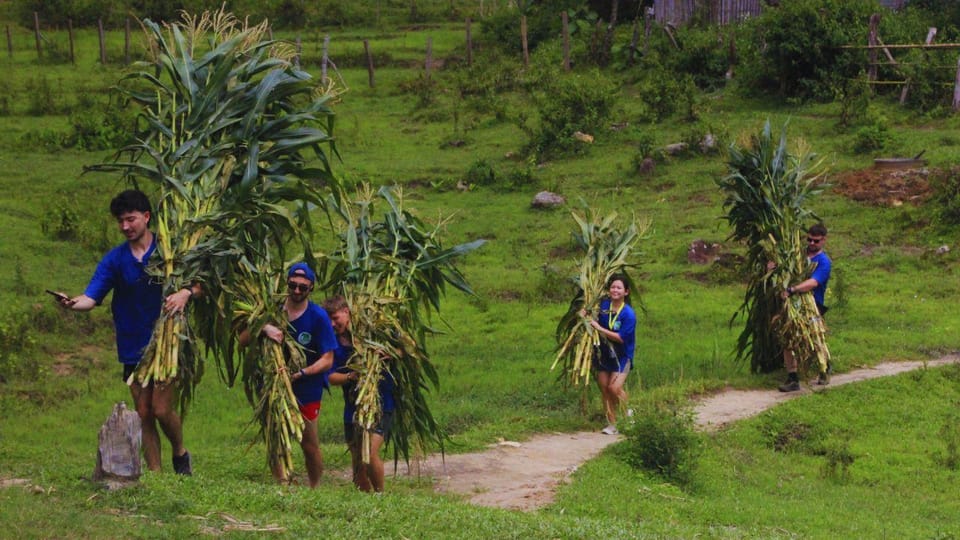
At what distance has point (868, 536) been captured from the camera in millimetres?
9469

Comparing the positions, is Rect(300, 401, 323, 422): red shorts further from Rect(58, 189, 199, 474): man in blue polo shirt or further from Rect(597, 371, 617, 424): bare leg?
Rect(597, 371, 617, 424): bare leg

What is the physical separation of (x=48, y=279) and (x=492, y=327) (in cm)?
600

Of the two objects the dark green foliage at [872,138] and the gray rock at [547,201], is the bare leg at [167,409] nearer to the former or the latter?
the gray rock at [547,201]

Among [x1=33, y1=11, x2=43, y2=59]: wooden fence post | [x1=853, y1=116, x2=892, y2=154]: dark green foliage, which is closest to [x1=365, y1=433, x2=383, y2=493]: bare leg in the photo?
[x1=853, y1=116, x2=892, y2=154]: dark green foliage

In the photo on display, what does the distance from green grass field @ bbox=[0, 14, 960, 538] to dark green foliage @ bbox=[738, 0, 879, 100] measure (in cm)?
76

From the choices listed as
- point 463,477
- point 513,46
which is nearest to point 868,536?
point 463,477

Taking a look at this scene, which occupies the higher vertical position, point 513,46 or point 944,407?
point 513,46

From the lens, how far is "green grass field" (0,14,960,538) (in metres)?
8.04

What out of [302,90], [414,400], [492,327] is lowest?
[492,327]

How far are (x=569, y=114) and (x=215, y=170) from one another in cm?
1699

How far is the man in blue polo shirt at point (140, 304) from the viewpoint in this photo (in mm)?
8844

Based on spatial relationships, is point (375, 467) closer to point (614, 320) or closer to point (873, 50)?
point (614, 320)

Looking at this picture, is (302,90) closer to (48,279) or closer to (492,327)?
(492,327)

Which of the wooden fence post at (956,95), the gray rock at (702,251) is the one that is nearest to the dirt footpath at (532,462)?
the gray rock at (702,251)
